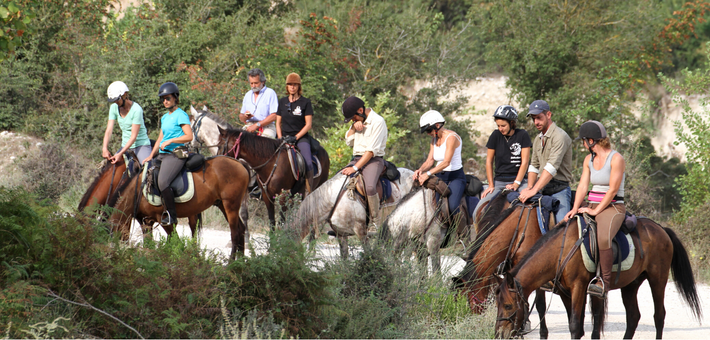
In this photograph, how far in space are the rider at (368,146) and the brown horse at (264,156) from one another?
2155 mm

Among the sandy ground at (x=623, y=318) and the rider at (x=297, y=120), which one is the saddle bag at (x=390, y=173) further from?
the rider at (x=297, y=120)

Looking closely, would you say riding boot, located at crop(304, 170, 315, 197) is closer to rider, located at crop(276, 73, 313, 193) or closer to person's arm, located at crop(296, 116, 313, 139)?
rider, located at crop(276, 73, 313, 193)

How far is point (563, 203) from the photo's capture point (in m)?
7.19

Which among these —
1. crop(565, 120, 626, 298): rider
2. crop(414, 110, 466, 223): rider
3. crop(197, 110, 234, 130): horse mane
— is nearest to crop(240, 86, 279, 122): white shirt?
crop(197, 110, 234, 130): horse mane

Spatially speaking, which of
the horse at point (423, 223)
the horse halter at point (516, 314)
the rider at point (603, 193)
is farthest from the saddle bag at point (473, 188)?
the horse halter at point (516, 314)

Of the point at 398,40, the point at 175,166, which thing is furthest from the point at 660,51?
the point at 175,166

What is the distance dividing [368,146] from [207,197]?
249 cm

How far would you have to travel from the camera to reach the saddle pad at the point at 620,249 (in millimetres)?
6211

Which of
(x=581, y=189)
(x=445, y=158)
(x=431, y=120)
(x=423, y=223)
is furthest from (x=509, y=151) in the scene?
(x=581, y=189)

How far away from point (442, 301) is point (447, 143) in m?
2.16

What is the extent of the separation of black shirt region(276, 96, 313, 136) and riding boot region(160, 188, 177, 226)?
2.75m

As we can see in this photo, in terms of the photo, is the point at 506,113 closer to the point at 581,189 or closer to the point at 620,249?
the point at 581,189

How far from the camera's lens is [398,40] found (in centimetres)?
1939

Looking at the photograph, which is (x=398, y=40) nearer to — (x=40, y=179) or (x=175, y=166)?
(x=40, y=179)
